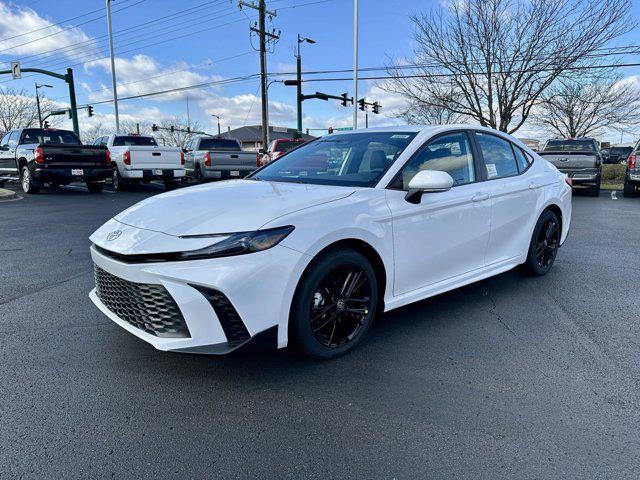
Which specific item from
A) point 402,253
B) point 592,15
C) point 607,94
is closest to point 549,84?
point 592,15

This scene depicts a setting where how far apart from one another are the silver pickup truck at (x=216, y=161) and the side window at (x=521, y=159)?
11.9 metres

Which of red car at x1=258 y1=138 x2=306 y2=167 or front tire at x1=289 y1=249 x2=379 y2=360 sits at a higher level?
red car at x1=258 y1=138 x2=306 y2=167

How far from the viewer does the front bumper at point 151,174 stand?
47.5 feet

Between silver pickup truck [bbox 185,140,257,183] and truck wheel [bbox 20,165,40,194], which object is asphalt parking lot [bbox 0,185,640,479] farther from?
silver pickup truck [bbox 185,140,257,183]

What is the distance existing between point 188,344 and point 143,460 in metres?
0.62

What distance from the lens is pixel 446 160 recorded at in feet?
12.7

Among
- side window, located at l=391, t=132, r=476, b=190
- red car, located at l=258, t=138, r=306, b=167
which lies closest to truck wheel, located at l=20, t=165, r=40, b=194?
red car, located at l=258, t=138, r=306, b=167

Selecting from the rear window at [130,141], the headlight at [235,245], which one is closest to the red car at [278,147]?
the rear window at [130,141]

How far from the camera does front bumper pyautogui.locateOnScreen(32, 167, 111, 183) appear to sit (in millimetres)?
13227

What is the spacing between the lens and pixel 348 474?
2051 millimetres

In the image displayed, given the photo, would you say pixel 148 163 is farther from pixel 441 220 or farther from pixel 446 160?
pixel 441 220

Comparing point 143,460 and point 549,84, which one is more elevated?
point 549,84

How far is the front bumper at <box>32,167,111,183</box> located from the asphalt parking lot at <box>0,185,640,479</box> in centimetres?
1057

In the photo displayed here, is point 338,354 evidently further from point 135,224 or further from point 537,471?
point 135,224
